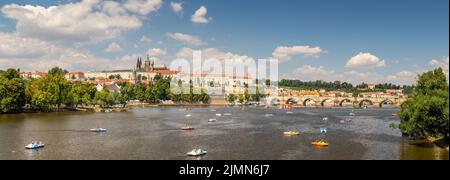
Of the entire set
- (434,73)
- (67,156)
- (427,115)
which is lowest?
(67,156)

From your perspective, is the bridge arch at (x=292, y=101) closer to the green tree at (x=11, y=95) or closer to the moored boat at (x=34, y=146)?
the green tree at (x=11, y=95)

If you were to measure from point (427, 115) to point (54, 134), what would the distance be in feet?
131

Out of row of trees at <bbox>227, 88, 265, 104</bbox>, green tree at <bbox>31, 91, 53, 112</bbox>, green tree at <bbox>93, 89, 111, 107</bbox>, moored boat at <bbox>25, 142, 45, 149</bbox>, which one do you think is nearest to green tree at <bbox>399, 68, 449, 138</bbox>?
moored boat at <bbox>25, 142, 45, 149</bbox>

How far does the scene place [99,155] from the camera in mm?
36844

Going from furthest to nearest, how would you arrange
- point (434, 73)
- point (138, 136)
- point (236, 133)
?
point (236, 133), point (138, 136), point (434, 73)

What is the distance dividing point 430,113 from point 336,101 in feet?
387

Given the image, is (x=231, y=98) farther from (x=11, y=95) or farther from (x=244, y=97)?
(x=11, y=95)

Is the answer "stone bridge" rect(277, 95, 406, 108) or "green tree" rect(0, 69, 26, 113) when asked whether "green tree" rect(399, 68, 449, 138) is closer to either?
"green tree" rect(0, 69, 26, 113)

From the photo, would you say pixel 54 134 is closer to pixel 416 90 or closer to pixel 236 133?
pixel 236 133

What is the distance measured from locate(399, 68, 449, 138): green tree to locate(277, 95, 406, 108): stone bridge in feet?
348

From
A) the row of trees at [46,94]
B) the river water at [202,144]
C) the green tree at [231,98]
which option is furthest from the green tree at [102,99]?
the green tree at [231,98]

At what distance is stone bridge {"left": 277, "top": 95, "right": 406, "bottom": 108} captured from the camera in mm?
143750
